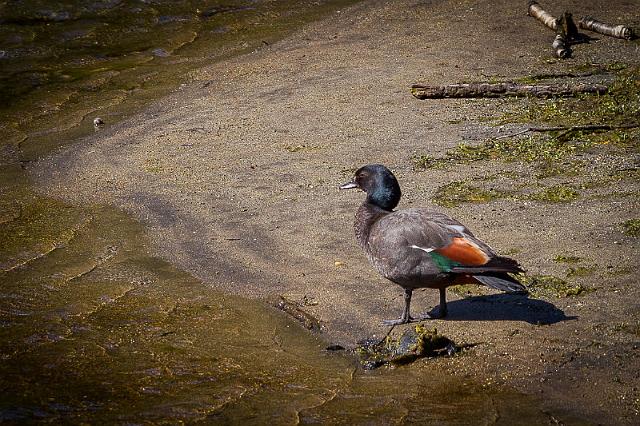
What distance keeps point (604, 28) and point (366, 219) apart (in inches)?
339

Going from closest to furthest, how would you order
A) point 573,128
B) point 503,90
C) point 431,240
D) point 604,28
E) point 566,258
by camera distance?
point 431,240
point 566,258
point 573,128
point 503,90
point 604,28

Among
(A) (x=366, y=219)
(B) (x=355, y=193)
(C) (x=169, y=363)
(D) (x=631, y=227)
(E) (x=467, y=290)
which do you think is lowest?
(B) (x=355, y=193)

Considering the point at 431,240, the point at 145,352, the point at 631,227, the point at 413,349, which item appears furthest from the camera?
the point at 631,227

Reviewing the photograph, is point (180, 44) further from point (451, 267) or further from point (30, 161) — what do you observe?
point (451, 267)

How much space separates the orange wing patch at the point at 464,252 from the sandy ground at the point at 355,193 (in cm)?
57

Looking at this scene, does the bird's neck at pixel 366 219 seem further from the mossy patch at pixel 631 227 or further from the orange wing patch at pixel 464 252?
the mossy patch at pixel 631 227

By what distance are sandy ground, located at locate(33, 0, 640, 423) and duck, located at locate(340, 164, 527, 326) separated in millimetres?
384

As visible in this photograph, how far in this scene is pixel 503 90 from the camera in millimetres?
12508

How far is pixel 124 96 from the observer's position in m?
15.2

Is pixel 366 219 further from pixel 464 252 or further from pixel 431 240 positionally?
pixel 464 252

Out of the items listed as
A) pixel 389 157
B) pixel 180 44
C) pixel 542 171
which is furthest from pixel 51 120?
pixel 542 171

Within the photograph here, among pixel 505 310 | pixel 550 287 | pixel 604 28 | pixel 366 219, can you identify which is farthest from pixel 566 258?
pixel 604 28

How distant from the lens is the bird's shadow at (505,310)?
7.26m

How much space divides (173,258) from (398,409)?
3.56 metres
